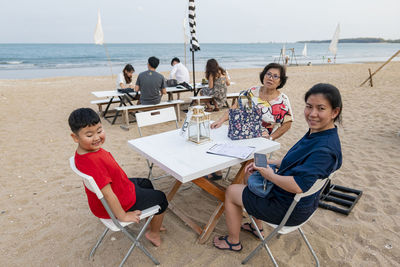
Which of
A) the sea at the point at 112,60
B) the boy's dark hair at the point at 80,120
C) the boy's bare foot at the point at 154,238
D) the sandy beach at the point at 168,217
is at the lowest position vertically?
the sandy beach at the point at 168,217

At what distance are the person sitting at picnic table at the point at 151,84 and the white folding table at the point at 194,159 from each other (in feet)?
10.7

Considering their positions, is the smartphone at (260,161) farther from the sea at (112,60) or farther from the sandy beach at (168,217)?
the sea at (112,60)

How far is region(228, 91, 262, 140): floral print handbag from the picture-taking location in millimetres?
2336

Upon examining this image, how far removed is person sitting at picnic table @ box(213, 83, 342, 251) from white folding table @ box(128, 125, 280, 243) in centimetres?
27

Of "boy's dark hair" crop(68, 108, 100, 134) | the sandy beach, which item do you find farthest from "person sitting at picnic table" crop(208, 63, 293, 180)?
"boy's dark hair" crop(68, 108, 100, 134)

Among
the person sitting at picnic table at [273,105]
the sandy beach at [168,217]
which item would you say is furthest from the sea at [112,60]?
the person sitting at picnic table at [273,105]

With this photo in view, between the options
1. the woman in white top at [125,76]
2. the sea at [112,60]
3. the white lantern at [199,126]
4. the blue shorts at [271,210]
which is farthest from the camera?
the sea at [112,60]

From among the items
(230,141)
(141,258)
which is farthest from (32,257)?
(230,141)

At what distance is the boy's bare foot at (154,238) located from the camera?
7.18ft

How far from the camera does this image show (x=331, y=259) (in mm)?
2062

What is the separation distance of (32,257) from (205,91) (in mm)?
5571

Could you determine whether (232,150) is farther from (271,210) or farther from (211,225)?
(211,225)

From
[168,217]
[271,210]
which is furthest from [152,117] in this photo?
[271,210]

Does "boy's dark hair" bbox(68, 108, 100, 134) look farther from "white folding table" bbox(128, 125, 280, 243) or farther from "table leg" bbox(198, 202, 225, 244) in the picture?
"table leg" bbox(198, 202, 225, 244)
